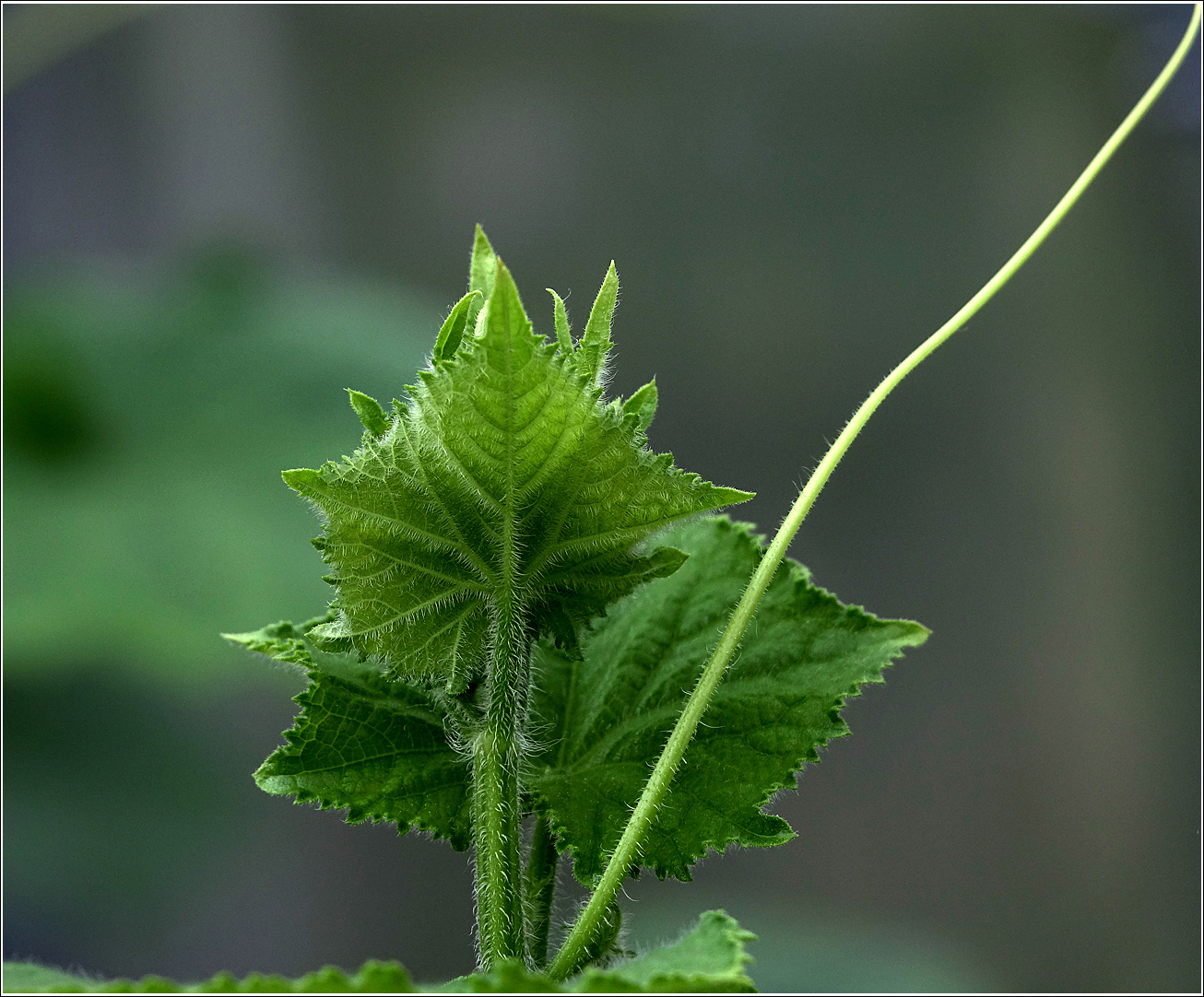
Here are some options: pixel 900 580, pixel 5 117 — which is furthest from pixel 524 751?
pixel 5 117

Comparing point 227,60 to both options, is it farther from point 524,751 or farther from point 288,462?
point 524,751

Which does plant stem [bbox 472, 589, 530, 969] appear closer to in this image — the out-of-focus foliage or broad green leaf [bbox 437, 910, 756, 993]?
broad green leaf [bbox 437, 910, 756, 993]

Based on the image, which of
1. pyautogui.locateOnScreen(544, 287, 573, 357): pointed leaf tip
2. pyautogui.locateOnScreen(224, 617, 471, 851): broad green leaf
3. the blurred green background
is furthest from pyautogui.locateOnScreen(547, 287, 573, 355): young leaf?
the blurred green background

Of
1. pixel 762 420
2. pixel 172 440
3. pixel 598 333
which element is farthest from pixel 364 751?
pixel 172 440

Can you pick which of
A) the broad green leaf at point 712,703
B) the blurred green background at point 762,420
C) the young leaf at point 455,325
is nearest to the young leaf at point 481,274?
the young leaf at point 455,325

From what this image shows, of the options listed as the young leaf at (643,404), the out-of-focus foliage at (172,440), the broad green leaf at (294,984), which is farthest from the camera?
the out-of-focus foliage at (172,440)

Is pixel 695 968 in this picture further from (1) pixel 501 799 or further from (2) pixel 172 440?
(2) pixel 172 440

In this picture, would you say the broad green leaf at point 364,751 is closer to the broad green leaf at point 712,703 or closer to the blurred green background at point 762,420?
the broad green leaf at point 712,703
